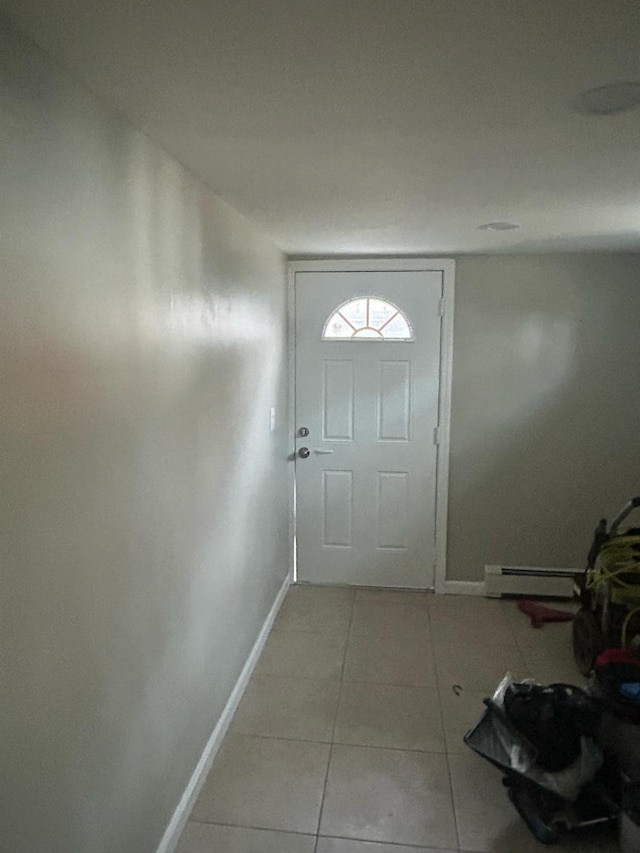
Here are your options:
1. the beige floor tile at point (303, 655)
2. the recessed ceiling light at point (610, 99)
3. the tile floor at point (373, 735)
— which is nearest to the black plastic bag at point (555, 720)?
the tile floor at point (373, 735)

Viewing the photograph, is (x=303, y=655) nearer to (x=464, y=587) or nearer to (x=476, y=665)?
(x=476, y=665)

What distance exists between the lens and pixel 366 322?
3.96 metres

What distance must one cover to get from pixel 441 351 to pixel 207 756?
101 inches

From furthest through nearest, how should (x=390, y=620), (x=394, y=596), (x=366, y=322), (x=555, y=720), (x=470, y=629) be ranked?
(x=394, y=596), (x=366, y=322), (x=390, y=620), (x=470, y=629), (x=555, y=720)

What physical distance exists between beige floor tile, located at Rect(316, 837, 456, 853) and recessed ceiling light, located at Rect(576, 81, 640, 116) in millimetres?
2216

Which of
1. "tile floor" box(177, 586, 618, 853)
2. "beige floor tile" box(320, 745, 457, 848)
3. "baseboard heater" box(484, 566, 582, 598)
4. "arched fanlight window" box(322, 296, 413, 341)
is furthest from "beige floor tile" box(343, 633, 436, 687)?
"arched fanlight window" box(322, 296, 413, 341)

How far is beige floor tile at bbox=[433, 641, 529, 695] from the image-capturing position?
120 inches

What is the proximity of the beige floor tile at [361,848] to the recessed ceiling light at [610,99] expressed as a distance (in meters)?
Answer: 2.22

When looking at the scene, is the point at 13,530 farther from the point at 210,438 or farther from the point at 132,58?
the point at 210,438

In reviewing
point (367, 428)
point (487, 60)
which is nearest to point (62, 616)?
point (487, 60)

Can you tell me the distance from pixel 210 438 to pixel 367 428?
1.81m

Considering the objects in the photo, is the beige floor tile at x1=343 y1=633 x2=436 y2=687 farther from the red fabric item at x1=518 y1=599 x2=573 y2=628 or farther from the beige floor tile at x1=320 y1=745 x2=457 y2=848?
the red fabric item at x1=518 y1=599 x2=573 y2=628

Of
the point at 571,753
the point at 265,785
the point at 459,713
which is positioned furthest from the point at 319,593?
the point at 571,753

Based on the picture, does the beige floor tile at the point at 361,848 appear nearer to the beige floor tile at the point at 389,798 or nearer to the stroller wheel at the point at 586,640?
the beige floor tile at the point at 389,798
